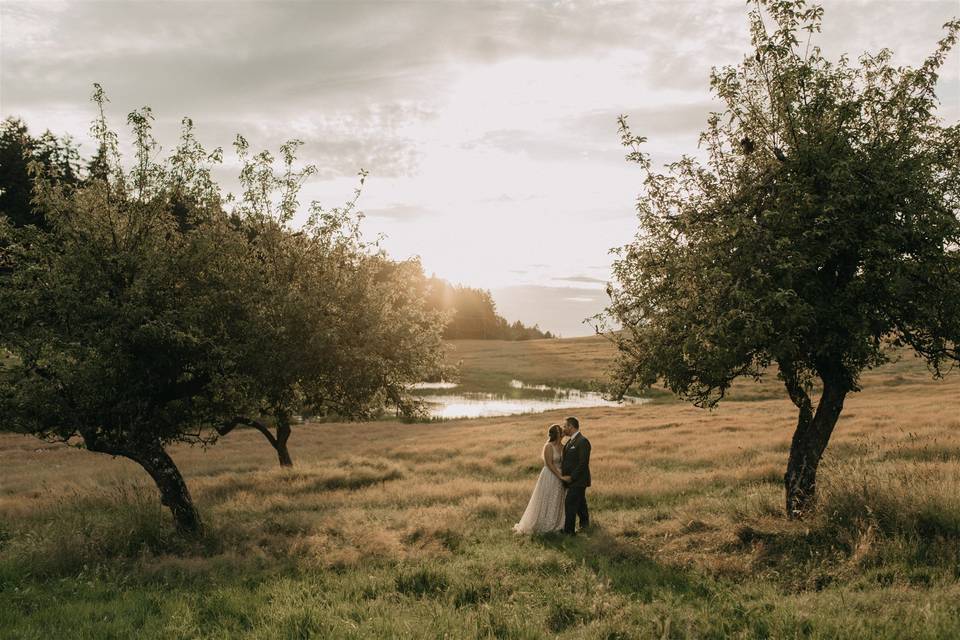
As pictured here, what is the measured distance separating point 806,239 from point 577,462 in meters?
7.27

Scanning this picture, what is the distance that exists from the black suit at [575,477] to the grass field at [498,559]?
1.95 feet

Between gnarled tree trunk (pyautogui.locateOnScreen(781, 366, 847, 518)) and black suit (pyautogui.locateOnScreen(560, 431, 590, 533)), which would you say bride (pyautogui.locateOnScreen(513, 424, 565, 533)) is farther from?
gnarled tree trunk (pyautogui.locateOnScreen(781, 366, 847, 518))

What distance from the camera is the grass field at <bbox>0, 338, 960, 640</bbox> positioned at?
29.8 ft

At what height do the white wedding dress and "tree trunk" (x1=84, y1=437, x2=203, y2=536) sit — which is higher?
"tree trunk" (x1=84, y1=437, x2=203, y2=536)

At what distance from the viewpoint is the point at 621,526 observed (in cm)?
1475

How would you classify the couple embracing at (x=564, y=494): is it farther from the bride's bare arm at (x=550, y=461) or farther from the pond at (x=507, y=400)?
the pond at (x=507, y=400)

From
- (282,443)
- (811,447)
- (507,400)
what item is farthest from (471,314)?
(811,447)

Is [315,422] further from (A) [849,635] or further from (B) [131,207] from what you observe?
(A) [849,635]

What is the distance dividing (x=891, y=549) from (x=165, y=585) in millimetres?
13380

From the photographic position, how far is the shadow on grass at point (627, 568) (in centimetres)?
1028

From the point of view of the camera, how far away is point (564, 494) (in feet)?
50.2

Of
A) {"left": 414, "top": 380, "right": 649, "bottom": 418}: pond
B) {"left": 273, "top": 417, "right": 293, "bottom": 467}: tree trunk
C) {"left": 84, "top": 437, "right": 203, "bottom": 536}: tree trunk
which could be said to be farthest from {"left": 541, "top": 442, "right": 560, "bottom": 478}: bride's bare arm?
{"left": 414, "top": 380, "right": 649, "bottom": 418}: pond

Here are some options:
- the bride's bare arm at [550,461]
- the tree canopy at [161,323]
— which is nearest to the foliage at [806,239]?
the bride's bare arm at [550,461]

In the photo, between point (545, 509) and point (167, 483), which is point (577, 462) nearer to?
point (545, 509)
